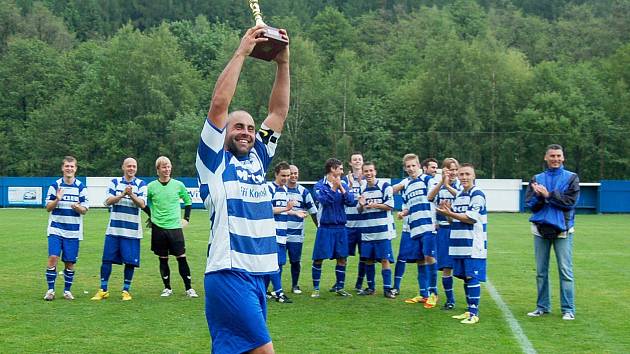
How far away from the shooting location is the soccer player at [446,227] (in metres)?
11.7

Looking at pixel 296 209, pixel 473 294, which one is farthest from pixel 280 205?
pixel 473 294

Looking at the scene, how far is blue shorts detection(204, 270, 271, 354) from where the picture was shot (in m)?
5.32

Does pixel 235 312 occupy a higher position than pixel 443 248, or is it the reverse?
pixel 235 312

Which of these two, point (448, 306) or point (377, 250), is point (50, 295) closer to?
point (377, 250)

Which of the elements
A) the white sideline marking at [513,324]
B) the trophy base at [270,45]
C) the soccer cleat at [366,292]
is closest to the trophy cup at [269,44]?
the trophy base at [270,45]

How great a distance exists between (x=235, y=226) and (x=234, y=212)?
9 centimetres

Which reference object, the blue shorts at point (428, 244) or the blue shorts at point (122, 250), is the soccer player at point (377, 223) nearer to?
the blue shorts at point (428, 244)

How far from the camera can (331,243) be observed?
42.7ft

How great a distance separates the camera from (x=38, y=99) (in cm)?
6550

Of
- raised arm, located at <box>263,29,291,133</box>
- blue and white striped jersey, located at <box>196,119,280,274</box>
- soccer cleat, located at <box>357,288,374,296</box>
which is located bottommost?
soccer cleat, located at <box>357,288,374,296</box>

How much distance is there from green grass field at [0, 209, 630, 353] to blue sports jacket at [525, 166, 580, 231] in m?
1.31

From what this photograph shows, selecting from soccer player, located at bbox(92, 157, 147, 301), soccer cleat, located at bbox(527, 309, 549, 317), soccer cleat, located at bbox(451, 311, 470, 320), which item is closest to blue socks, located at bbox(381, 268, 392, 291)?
soccer cleat, located at bbox(451, 311, 470, 320)

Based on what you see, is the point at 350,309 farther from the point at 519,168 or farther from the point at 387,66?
the point at 387,66

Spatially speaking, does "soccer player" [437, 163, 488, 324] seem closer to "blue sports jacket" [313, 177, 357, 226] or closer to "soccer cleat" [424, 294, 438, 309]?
"soccer cleat" [424, 294, 438, 309]
